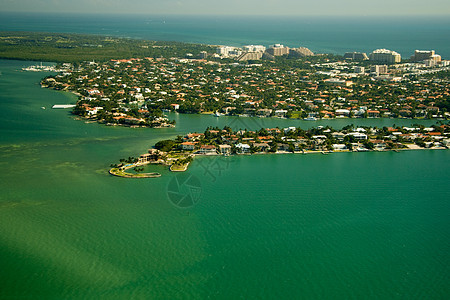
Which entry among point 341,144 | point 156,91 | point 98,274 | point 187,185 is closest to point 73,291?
point 98,274

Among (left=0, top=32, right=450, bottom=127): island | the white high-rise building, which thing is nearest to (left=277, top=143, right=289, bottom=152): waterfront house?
(left=0, top=32, right=450, bottom=127): island

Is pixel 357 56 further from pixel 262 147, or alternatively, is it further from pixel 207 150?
pixel 207 150

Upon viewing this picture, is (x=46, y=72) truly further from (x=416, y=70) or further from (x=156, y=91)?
(x=416, y=70)

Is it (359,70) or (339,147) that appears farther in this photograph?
(359,70)

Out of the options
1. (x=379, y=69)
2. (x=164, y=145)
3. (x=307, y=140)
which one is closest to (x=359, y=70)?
(x=379, y=69)

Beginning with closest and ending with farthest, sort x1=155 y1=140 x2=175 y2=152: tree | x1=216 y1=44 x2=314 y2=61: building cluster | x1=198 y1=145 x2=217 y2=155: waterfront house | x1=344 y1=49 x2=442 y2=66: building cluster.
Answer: x1=155 y1=140 x2=175 y2=152: tree < x1=198 y1=145 x2=217 y2=155: waterfront house < x1=344 y1=49 x2=442 y2=66: building cluster < x1=216 y1=44 x2=314 y2=61: building cluster

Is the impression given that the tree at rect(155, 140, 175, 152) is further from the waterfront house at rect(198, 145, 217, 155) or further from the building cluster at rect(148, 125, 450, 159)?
the waterfront house at rect(198, 145, 217, 155)
